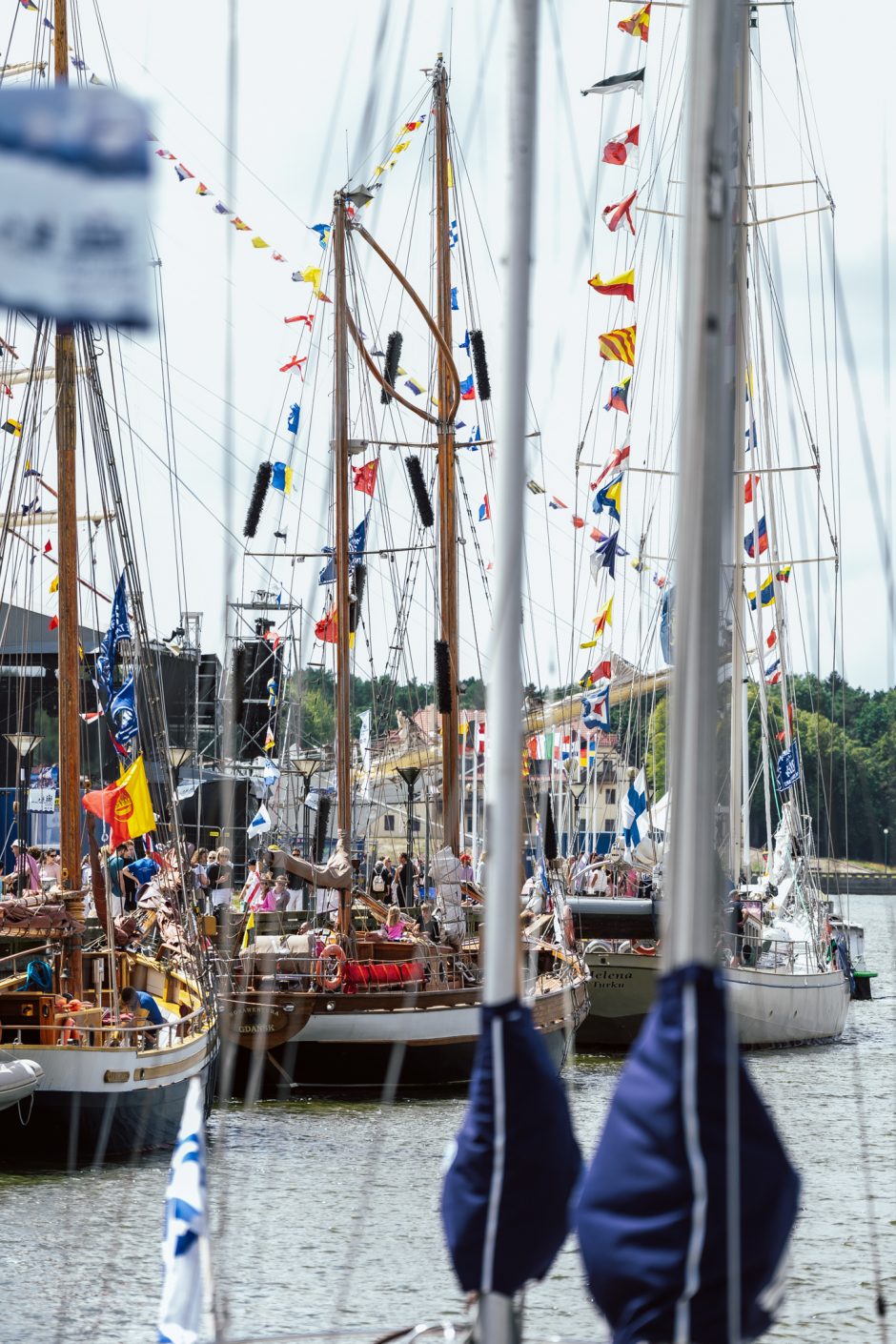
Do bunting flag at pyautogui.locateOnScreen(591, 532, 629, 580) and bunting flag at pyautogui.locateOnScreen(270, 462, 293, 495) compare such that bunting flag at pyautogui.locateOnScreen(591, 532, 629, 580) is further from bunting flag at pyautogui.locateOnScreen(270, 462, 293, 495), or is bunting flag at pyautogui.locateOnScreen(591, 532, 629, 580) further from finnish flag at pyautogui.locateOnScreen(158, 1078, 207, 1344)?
finnish flag at pyautogui.locateOnScreen(158, 1078, 207, 1344)

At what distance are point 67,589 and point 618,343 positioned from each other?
9.68m

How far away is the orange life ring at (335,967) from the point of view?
22.9 meters

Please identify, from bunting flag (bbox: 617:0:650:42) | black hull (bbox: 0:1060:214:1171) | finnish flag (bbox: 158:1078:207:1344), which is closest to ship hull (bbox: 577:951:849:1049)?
black hull (bbox: 0:1060:214:1171)

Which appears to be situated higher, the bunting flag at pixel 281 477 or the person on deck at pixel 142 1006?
the bunting flag at pixel 281 477

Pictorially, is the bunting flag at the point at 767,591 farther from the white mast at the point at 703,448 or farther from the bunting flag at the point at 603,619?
the white mast at the point at 703,448

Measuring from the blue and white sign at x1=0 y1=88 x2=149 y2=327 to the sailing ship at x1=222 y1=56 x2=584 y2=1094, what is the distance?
1603cm

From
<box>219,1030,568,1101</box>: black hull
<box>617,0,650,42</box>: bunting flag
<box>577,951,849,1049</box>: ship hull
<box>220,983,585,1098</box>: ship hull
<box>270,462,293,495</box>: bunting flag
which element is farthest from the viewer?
<box>577,951,849,1049</box>: ship hull

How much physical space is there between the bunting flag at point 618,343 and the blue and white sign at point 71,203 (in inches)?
801

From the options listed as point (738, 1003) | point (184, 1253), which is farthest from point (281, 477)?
point (184, 1253)

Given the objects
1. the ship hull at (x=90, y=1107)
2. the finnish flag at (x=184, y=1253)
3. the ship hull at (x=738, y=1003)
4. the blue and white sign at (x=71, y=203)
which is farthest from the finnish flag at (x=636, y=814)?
the blue and white sign at (x=71, y=203)

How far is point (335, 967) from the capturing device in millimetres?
23078

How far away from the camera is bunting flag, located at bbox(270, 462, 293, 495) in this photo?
26750mm

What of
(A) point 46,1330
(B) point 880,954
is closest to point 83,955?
(A) point 46,1330

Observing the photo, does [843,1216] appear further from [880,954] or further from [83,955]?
[880,954]
